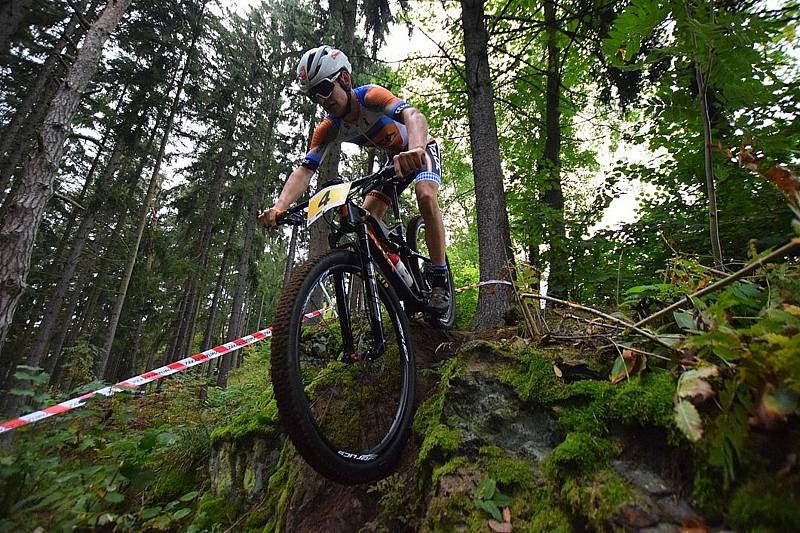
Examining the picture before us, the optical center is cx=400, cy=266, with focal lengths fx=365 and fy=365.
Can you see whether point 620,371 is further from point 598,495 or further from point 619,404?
point 598,495

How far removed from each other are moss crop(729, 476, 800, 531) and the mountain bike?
4.42 feet

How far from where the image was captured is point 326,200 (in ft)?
7.15

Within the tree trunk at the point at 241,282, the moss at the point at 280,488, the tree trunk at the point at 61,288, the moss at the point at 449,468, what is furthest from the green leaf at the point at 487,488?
the tree trunk at the point at 241,282

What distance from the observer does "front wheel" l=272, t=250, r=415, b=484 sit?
1.57 metres

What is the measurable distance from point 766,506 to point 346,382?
80.5 inches

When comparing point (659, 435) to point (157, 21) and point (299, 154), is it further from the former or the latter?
point (157, 21)

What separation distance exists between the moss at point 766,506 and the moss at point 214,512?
241 centimetres

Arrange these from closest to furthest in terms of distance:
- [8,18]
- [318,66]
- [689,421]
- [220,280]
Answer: [689,421], [318,66], [8,18], [220,280]

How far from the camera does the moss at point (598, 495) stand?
3.50 feet

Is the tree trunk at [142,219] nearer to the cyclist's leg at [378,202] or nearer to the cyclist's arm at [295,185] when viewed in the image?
the cyclist's arm at [295,185]

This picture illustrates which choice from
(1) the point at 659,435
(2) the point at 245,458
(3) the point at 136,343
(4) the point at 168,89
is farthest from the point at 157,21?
(1) the point at 659,435

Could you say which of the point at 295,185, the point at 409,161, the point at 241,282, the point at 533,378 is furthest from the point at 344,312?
the point at 241,282

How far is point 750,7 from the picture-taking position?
2.11 m

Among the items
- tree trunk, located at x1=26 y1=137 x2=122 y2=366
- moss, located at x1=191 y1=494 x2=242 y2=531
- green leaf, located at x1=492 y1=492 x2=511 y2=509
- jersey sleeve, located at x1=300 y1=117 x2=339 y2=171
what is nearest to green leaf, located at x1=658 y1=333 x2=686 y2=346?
green leaf, located at x1=492 y1=492 x2=511 y2=509
